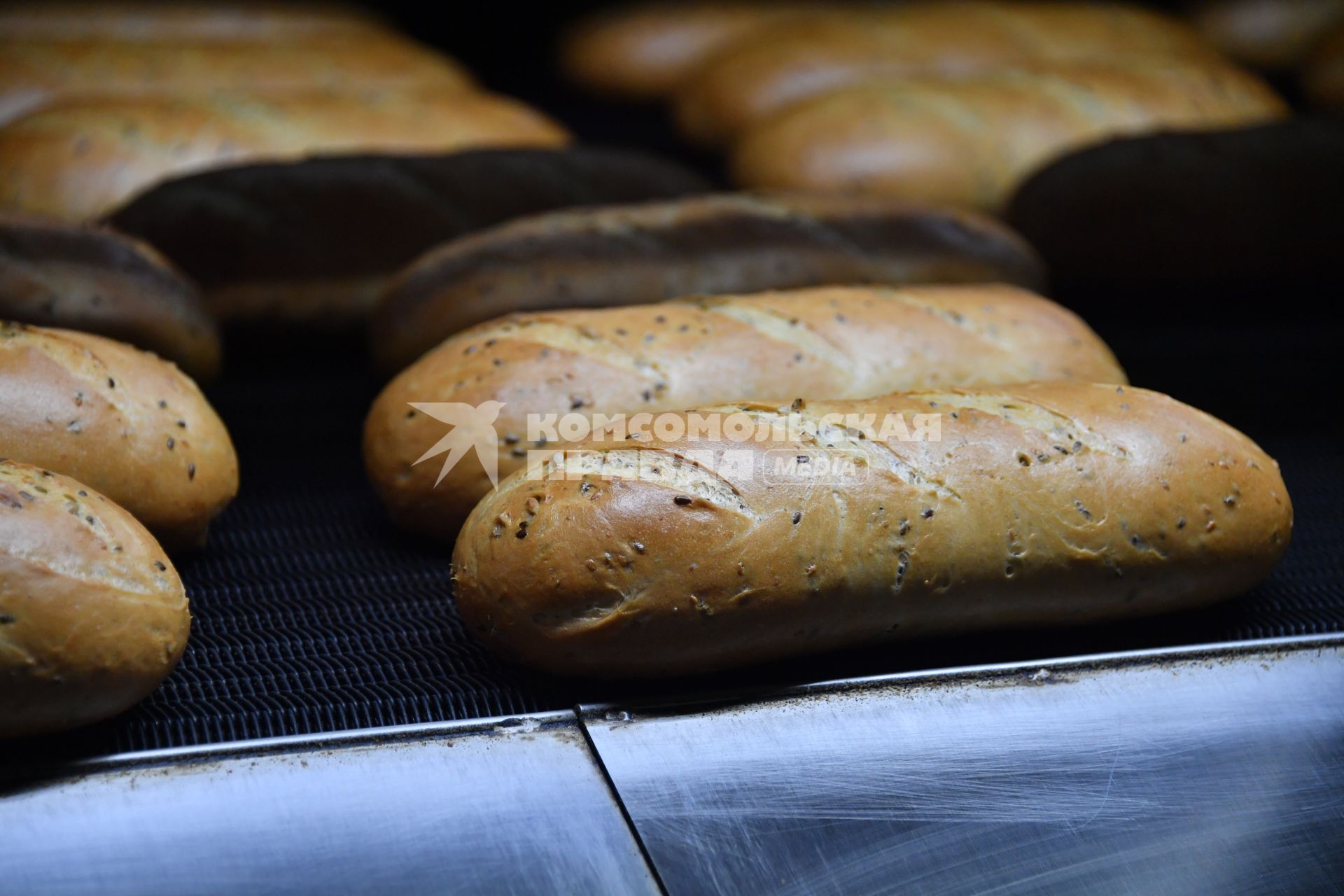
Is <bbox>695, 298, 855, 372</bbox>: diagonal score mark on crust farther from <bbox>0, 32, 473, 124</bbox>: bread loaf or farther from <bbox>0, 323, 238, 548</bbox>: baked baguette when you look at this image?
Result: <bbox>0, 32, 473, 124</bbox>: bread loaf

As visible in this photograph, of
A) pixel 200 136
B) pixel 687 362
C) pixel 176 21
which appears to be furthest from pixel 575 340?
pixel 176 21

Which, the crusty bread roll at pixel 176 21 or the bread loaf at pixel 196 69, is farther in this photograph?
the crusty bread roll at pixel 176 21

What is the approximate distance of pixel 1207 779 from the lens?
1.54 metres

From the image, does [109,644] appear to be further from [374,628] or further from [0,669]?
[374,628]

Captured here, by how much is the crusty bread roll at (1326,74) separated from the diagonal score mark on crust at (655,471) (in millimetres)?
3379

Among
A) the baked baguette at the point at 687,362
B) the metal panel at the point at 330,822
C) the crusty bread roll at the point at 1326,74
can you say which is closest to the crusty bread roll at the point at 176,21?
the baked baguette at the point at 687,362

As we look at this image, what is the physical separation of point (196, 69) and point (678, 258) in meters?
2.17

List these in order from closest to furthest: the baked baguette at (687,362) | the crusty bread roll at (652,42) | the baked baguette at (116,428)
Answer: the baked baguette at (116,428) < the baked baguette at (687,362) < the crusty bread roll at (652,42)

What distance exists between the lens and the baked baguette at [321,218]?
2.62 metres

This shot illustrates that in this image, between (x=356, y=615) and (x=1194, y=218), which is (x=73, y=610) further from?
(x=1194, y=218)

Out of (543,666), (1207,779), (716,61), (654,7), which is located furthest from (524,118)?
(1207,779)

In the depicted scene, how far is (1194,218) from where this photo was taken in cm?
305

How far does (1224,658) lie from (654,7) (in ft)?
12.5

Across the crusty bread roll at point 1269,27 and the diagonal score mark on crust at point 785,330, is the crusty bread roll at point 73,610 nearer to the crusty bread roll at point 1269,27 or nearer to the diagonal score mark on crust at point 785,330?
the diagonal score mark on crust at point 785,330
